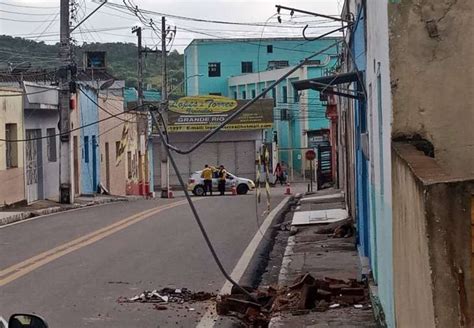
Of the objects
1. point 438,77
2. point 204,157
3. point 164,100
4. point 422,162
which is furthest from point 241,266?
point 204,157

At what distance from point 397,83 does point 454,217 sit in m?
2.30

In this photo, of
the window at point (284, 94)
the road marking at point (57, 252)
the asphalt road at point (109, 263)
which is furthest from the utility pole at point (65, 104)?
the window at point (284, 94)

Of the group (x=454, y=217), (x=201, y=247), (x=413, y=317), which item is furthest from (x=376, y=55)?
(x=201, y=247)

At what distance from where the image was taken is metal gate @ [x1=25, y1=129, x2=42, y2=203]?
1396 inches

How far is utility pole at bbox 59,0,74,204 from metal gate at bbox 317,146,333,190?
49.9ft

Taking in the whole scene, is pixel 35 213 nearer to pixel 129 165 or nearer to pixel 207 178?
pixel 207 178

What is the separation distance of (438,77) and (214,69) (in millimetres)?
73723

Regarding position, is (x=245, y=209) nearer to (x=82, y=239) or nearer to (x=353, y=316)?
(x=82, y=239)

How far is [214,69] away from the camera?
79875mm

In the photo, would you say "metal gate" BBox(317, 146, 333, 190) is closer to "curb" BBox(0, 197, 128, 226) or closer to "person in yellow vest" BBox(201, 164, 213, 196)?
"person in yellow vest" BBox(201, 164, 213, 196)

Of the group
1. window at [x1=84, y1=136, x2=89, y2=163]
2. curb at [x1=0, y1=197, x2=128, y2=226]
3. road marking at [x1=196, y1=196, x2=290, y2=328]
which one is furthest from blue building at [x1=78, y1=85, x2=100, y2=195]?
road marking at [x1=196, y1=196, x2=290, y2=328]

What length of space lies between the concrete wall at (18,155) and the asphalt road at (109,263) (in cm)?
521

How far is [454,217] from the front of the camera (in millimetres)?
4438

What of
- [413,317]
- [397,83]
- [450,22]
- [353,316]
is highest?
[450,22]
